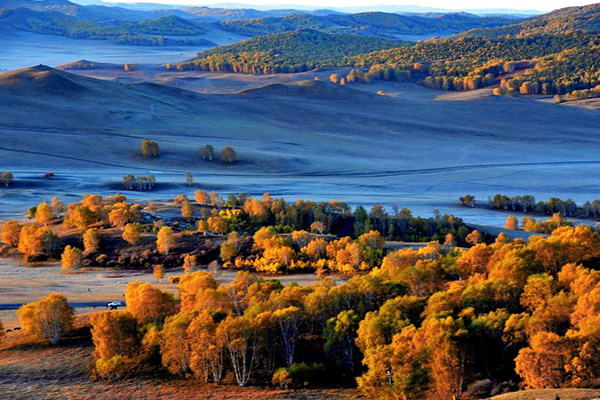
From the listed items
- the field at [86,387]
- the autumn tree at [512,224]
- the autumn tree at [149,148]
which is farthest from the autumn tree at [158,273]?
the autumn tree at [149,148]

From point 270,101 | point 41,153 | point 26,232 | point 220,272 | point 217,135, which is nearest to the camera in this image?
point 220,272

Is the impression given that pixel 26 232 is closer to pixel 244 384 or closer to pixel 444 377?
pixel 244 384

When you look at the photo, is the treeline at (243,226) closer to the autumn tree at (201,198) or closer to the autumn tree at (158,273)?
the autumn tree at (201,198)

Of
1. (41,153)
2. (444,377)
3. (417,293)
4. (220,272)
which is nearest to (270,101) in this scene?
(41,153)

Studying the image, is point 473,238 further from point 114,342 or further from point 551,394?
point 551,394

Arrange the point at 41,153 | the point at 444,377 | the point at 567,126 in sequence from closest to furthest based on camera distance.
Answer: the point at 444,377, the point at 41,153, the point at 567,126

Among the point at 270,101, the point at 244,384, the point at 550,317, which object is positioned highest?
the point at 270,101

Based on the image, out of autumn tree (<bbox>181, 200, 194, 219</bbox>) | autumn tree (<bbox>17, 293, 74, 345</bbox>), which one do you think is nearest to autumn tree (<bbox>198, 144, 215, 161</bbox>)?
autumn tree (<bbox>181, 200, 194, 219</bbox>)
